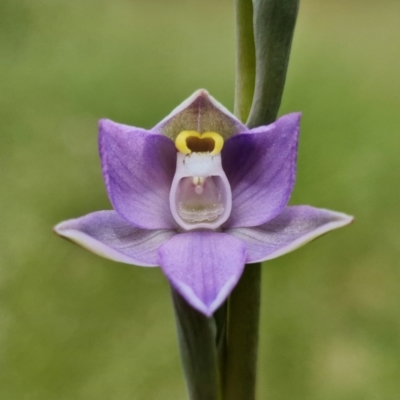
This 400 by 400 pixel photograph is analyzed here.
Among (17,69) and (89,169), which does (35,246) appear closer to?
(89,169)

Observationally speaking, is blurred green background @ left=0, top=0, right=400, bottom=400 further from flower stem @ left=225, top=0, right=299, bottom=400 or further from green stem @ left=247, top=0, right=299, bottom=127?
green stem @ left=247, top=0, right=299, bottom=127

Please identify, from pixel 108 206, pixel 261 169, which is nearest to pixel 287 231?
pixel 261 169

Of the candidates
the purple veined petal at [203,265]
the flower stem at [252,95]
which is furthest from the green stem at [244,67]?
Answer: the purple veined petal at [203,265]

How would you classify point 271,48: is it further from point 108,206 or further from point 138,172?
point 108,206

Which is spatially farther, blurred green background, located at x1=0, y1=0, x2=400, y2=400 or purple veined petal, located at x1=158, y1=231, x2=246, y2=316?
blurred green background, located at x1=0, y1=0, x2=400, y2=400

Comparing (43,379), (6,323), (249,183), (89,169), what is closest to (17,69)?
(89,169)

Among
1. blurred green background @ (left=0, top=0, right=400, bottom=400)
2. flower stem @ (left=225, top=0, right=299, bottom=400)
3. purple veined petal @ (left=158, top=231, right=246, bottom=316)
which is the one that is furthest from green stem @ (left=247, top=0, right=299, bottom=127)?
blurred green background @ (left=0, top=0, right=400, bottom=400)

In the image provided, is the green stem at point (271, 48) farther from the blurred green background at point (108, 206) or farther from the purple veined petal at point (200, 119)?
the blurred green background at point (108, 206)

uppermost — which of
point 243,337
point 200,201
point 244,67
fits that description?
point 244,67
